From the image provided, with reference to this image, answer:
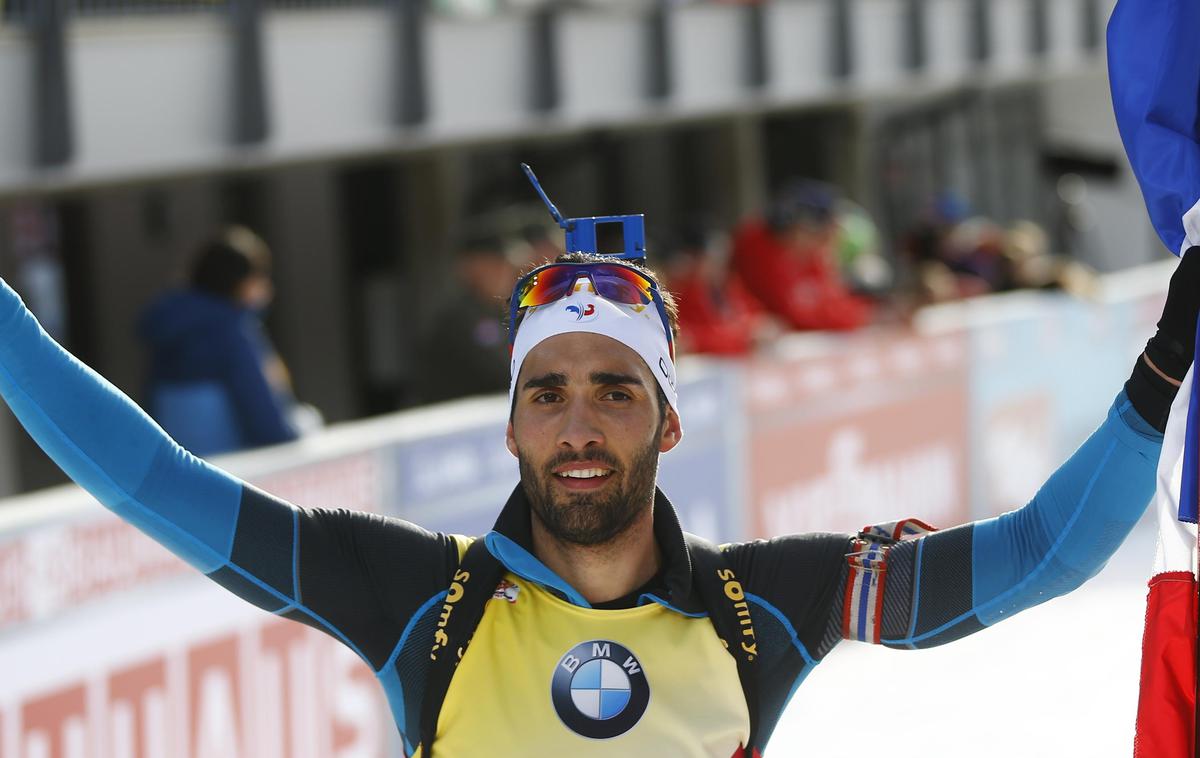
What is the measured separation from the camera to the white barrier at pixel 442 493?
5.36m

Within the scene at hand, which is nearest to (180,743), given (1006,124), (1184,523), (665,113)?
(1184,523)

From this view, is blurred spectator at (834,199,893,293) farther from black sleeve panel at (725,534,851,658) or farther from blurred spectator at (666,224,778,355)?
black sleeve panel at (725,534,851,658)

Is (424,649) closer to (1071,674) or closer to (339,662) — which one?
(339,662)

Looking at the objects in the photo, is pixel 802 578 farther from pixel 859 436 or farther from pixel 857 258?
pixel 857 258

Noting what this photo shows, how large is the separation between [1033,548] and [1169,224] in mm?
585

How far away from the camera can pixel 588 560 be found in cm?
303

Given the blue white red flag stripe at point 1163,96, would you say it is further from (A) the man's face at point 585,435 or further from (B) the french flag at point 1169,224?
(A) the man's face at point 585,435

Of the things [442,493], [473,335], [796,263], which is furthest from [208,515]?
[796,263]

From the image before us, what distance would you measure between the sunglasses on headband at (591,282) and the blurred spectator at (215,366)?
13.1 feet

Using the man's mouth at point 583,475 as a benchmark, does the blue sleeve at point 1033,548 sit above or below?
below

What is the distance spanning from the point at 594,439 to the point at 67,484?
785 centimetres

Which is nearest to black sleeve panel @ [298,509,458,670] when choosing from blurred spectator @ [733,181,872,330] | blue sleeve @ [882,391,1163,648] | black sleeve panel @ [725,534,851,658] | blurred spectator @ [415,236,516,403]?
black sleeve panel @ [725,534,851,658]

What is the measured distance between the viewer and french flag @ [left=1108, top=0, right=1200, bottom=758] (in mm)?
2828

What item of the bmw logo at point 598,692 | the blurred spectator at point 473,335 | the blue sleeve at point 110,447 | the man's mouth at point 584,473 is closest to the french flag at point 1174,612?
the bmw logo at point 598,692
